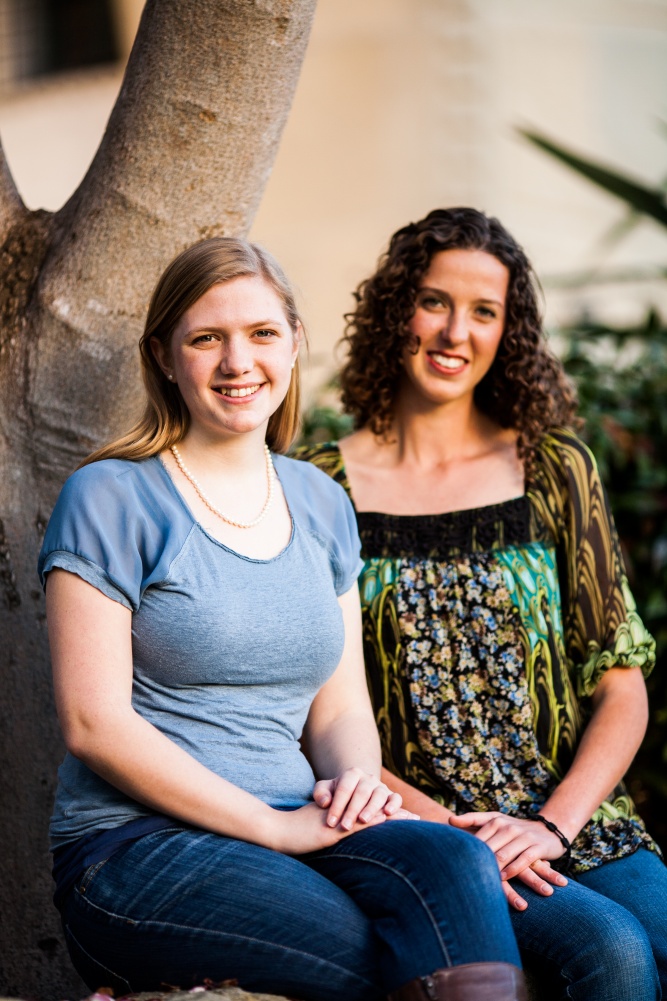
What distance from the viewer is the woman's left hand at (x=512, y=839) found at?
2.38 m

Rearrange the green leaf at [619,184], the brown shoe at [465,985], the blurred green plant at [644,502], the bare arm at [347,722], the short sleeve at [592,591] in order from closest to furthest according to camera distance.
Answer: the brown shoe at [465,985]
the bare arm at [347,722]
the short sleeve at [592,591]
the blurred green plant at [644,502]
the green leaf at [619,184]

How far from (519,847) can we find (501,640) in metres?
0.49

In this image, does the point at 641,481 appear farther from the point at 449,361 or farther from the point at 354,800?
the point at 354,800

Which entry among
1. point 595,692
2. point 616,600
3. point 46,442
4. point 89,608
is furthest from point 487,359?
point 89,608

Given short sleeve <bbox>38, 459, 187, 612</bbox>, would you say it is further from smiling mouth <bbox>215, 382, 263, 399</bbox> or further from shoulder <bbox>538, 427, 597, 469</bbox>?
shoulder <bbox>538, 427, 597, 469</bbox>

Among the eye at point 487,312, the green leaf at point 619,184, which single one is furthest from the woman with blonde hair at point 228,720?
the green leaf at point 619,184

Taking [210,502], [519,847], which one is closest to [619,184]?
[210,502]

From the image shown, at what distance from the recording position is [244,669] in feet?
7.34

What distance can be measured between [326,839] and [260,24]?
66.4 inches

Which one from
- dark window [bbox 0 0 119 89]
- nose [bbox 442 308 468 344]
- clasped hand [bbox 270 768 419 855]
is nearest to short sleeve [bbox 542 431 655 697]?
nose [bbox 442 308 468 344]

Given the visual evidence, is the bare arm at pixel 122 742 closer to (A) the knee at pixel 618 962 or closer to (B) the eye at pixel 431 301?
(A) the knee at pixel 618 962

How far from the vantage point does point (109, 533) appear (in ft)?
7.15

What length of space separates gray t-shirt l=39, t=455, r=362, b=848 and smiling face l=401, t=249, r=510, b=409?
80 cm

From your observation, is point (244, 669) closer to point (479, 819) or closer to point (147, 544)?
point (147, 544)
